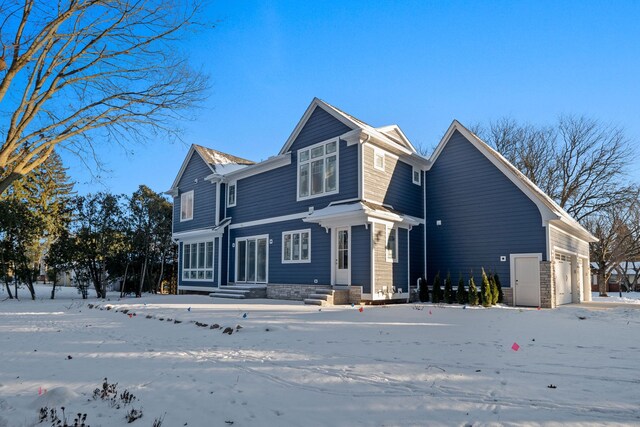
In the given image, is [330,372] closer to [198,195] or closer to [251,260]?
[251,260]

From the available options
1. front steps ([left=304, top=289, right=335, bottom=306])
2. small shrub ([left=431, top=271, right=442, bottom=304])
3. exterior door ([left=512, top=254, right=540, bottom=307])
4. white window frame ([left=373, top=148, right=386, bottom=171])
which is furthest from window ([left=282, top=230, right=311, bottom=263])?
exterior door ([left=512, top=254, right=540, bottom=307])

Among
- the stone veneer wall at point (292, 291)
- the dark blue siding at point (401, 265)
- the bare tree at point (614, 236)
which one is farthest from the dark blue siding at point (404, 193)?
the bare tree at point (614, 236)

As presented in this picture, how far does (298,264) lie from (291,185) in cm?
334

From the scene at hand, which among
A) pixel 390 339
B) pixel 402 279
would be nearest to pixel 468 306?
pixel 402 279

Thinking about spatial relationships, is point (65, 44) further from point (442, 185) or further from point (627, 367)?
point (442, 185)

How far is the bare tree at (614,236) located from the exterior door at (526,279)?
18129 millimetres

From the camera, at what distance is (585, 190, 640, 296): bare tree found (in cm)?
3098

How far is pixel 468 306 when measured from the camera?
48.7 feet

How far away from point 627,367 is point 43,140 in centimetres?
911

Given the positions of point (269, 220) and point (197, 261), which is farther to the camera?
point (197, 261)

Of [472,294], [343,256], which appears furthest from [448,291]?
[343,256]

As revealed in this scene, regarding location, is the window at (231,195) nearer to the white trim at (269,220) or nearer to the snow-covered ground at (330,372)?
the white trim at (269,220)

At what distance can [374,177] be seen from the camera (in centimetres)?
1623

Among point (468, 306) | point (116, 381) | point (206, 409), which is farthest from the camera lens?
point (468, 306)
